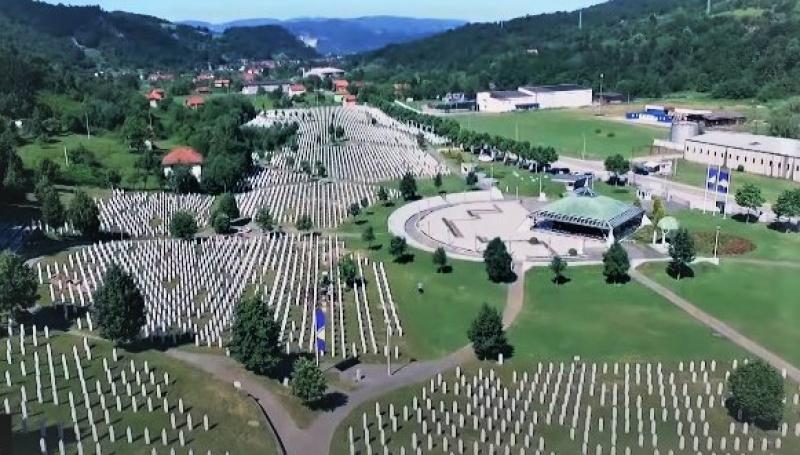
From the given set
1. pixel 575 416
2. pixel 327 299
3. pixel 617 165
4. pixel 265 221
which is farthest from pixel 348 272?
pixel 617 165

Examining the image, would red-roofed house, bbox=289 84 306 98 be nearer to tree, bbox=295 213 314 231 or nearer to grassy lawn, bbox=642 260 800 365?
tree, bbox=295 213 314 231

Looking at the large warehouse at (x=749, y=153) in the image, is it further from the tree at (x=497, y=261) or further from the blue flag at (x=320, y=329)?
the blue flag at (x=320, y=329)

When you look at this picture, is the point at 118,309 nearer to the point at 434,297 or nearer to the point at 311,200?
the point at 434,297

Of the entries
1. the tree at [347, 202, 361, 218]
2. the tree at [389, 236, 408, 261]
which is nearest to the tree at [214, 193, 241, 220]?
the tree at [347, 202, 361, 218]

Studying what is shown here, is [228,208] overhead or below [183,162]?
below

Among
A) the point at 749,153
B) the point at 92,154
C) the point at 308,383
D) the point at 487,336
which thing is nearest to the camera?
the point at 308,383
